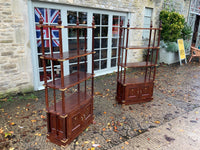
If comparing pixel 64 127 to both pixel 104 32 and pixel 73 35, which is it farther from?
pixel 104 32

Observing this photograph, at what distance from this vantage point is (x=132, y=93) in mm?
4414

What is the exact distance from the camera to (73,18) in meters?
5.48

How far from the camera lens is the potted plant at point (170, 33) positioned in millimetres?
8039

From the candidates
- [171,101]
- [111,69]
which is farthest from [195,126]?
[111,69]

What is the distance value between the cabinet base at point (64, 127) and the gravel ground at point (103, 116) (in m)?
0.11

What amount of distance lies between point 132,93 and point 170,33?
210 inches

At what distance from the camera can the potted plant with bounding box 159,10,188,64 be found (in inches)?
316

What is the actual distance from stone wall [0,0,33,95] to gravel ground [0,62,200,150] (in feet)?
1.46

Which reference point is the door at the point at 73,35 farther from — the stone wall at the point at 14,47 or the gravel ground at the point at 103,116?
the gravel ground at the point at 103,116

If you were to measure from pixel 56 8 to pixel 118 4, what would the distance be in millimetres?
2639

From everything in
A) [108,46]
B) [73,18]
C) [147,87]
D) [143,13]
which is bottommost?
[147,87]

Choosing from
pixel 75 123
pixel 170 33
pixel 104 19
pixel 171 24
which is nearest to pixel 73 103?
pixel 75 123

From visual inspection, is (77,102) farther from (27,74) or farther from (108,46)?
(108,46)

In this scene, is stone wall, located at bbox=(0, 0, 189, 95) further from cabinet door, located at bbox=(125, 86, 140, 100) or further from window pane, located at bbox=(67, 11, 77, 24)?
cabinet door, located at bbox=(125, 86, 140, 100)
